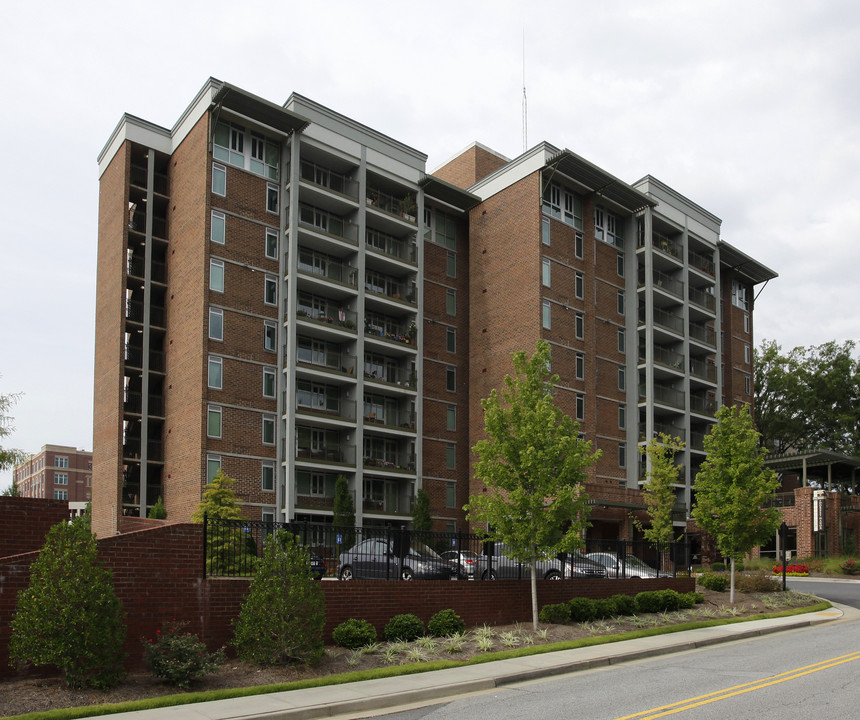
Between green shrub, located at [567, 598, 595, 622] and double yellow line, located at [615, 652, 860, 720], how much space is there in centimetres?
712

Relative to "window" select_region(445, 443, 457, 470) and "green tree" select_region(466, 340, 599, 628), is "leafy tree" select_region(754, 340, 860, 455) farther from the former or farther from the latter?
"green tree" select_region(466, 340, 599, 628)

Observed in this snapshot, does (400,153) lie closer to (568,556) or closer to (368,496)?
(368,496)

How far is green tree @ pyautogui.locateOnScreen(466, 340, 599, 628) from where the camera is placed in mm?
21625

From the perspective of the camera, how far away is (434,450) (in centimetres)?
4988

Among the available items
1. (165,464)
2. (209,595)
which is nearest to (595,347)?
(165,464)

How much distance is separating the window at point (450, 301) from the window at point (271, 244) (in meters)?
12.7

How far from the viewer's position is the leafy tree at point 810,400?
7300 cm

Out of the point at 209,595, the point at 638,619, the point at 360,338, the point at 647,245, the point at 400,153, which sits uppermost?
the point at 400,153

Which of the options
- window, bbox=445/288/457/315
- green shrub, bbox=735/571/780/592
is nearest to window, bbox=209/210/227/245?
window, bbox=445/288/457/315

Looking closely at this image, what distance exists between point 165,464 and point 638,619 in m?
26.9

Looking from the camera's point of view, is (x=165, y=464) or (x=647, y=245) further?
(x=647, y=245)

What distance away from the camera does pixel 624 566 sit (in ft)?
88.2

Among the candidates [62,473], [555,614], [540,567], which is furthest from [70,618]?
[62,473]

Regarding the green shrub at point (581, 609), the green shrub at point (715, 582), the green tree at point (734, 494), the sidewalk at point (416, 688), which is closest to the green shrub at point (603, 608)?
the green shrub at point (581, 609)
